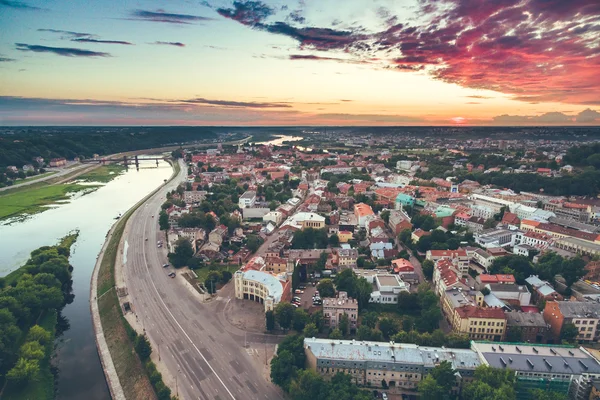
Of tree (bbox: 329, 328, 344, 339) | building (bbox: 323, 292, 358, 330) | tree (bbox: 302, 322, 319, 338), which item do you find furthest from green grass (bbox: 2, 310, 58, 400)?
building (bbox: 323, 292, 358, 330)

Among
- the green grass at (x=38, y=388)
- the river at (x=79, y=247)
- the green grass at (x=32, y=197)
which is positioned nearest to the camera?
the green grass at (x=38, y=388)

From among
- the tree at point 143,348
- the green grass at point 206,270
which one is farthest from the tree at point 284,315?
the green grass at point 206,270

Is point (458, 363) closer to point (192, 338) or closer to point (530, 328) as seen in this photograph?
point (530, 328)

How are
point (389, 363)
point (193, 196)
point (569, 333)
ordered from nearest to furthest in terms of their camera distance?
1. point (389, 363)
2. point (569, 333)
3. point (193, 196)

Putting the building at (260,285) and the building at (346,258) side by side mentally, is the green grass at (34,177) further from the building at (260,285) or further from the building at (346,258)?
the building at (346,258)

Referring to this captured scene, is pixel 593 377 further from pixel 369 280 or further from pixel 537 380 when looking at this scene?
pixel 369 280

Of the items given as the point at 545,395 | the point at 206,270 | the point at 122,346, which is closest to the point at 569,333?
the point at 545,395
